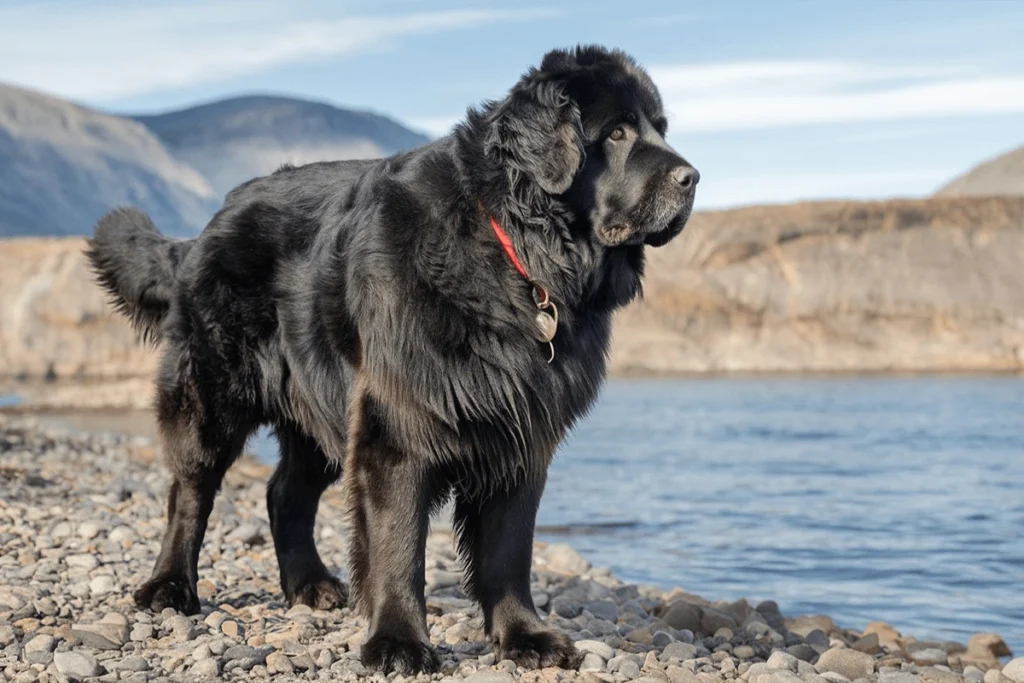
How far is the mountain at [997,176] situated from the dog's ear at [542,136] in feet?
343

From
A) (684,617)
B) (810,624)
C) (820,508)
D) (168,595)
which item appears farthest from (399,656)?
(820,508)

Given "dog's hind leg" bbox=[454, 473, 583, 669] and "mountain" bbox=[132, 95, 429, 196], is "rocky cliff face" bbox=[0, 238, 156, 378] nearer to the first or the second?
"dog's hind leg" bbox=[454, 473, 583, 669]

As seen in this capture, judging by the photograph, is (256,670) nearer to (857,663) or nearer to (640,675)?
(640,675)

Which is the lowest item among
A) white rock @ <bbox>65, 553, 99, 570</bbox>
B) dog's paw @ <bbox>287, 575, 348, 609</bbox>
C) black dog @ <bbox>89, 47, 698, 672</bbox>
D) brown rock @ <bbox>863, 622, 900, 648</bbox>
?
brown rock @ <bbox>863, 622, 900, 648</bbox>

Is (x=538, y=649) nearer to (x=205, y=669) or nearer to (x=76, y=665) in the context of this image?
(x=205, y=669)

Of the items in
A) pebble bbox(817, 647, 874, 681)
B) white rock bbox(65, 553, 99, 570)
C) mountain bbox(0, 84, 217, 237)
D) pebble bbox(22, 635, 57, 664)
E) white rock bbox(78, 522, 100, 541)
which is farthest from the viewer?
mountain bbox(0, 84, 217, 237)

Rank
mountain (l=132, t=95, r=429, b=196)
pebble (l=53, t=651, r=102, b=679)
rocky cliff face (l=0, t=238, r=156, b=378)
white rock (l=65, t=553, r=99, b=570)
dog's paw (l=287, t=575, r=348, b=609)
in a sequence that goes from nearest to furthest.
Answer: pebble (l=53, t=651, r=102, b=679), dog's paw (l=287, t=575, r=348, b=609), white rock (l=65, t=553, r=99, b=570), rocky cliff face (l=0, t=238, r=156, b=378), mountain (l=132, t=95, r=429, b=196)

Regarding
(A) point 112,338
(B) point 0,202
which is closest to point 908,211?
(A) point 112,338

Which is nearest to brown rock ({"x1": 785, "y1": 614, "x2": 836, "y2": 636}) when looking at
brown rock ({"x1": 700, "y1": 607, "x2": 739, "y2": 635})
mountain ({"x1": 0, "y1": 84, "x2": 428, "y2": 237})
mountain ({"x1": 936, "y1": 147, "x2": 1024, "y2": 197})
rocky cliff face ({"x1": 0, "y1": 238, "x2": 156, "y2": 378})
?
brown rock ({"x1": 700, "y1": 607, "x2": 739, "y2": 635})

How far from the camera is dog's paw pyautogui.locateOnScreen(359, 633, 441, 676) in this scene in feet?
12.3

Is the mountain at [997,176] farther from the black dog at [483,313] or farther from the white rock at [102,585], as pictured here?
the black dog at [483,313]

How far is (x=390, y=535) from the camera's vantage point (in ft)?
12.6

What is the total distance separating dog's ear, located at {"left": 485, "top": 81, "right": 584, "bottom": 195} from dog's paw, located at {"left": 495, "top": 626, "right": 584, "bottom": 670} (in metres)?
1.56

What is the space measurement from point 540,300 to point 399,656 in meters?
1.27
